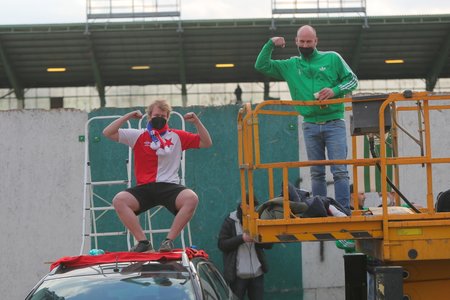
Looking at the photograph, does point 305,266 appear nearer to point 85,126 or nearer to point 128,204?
point 85,126

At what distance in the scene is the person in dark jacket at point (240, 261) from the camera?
11.1 m

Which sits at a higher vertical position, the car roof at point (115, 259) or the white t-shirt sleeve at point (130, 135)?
Answer: the white t-shirt sleeve at point (130, 135)

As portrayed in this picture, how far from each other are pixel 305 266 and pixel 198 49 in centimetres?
1809

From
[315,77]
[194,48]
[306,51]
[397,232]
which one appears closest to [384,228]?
[397,232]

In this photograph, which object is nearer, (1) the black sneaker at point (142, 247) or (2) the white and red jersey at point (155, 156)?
(1) the black sneaker at point (142, 247)

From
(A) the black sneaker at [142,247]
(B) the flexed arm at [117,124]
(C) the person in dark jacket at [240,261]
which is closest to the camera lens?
(A) the black sneaker at [142,247]

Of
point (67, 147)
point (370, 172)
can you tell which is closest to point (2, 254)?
point (67, 147)

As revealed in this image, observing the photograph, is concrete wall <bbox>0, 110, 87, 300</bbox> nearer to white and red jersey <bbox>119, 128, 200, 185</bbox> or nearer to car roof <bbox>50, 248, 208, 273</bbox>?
white and red jersey <bbox>119, 128, 200, 185</bbox>

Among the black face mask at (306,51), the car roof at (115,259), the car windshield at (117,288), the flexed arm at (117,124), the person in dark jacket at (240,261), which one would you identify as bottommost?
the person in dark jacket at (240,261)

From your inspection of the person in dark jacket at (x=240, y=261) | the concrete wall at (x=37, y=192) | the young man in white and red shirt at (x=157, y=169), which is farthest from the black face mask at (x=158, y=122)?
the concrete wall at (x=37, y=192)

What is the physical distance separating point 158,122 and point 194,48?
21022 millimetres

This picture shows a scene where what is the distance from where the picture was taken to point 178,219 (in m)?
8.14

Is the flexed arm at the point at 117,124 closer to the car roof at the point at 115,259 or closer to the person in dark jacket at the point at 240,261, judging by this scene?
the car roof at the point at 115,259

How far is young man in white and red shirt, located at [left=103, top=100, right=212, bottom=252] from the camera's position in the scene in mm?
8211
